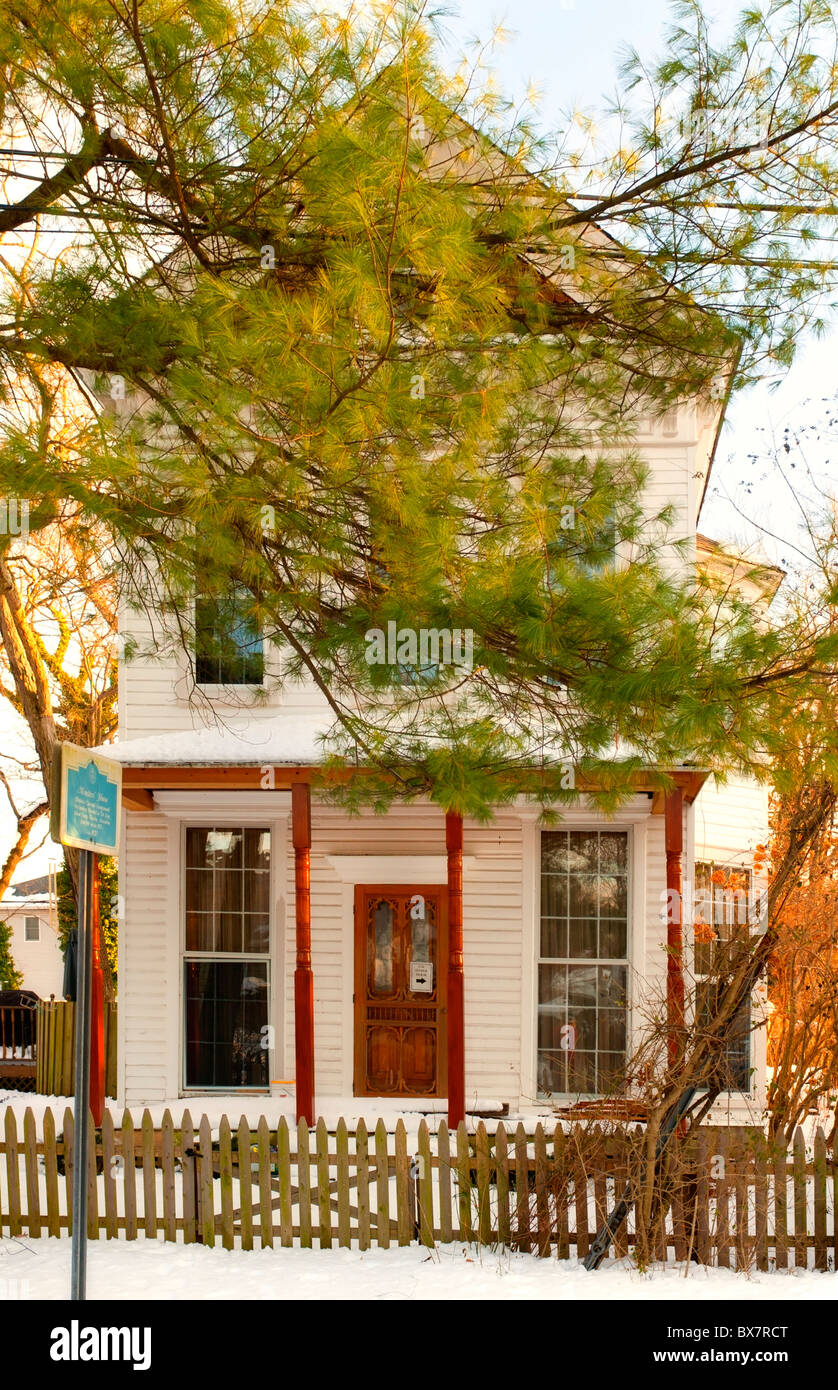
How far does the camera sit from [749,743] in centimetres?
621

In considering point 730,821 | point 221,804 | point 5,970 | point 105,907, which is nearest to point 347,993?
point 221,804

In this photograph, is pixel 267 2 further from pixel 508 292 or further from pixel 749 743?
pixel 749 743

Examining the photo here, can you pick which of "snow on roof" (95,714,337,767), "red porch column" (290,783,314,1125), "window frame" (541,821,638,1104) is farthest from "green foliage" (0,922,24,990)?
"red porch column" (290,783,314,1125)

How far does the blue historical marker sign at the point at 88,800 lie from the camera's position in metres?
4.59

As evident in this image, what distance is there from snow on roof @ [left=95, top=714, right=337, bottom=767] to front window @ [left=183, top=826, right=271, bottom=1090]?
1287mm

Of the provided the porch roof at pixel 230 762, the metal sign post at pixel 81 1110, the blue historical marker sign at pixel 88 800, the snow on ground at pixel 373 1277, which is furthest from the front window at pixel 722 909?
the metal sign post at pixel 81 1110

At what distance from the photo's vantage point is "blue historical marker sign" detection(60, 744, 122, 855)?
181 inches

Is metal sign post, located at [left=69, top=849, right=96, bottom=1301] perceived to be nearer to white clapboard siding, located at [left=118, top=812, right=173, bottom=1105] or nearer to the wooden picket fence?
white clapboard siding, located at [left=118, top=812, right=173, bottom=1105]

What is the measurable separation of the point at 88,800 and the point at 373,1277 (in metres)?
4.28

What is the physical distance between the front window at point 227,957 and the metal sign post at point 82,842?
856 centimetres

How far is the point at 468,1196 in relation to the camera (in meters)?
8.17

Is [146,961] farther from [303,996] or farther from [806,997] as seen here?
[806,997]
